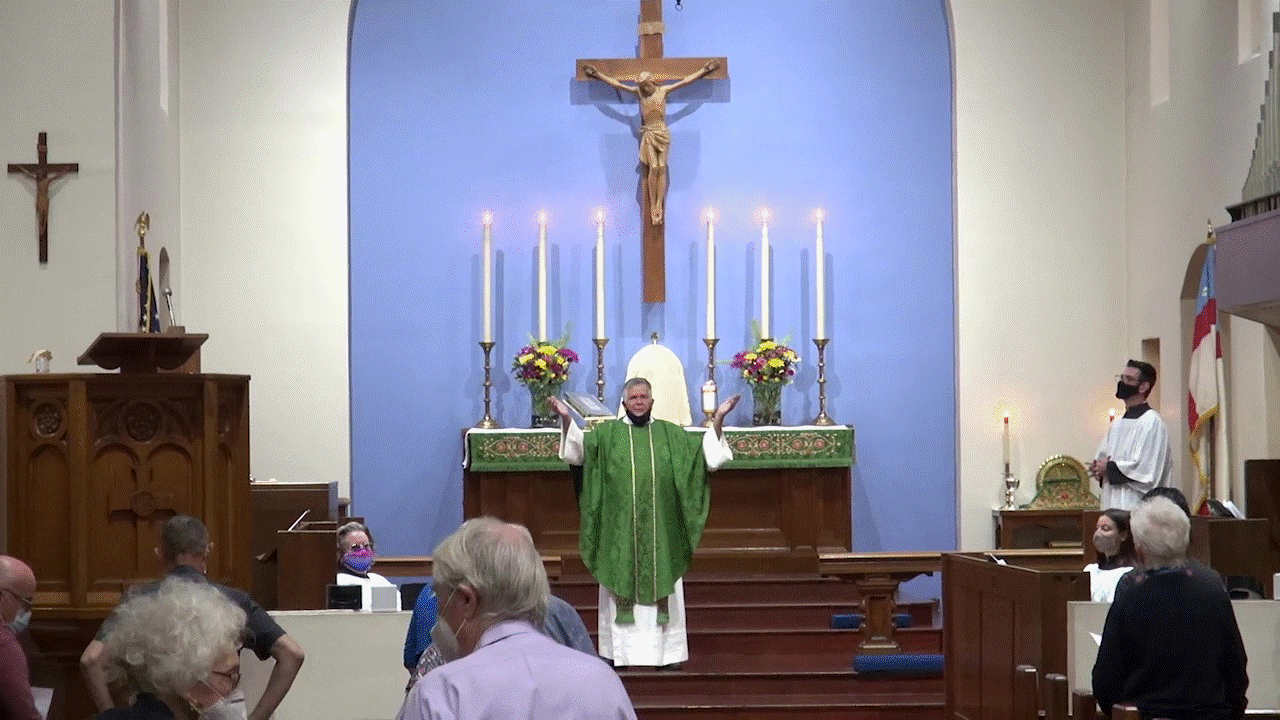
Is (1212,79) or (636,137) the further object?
(636,137)

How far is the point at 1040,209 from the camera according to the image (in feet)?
39.9

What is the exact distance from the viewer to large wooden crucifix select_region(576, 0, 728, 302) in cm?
1209

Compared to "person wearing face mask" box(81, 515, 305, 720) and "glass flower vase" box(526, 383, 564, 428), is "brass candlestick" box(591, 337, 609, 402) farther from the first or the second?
"person wearing face mask" box(81, 515, 305, 720)

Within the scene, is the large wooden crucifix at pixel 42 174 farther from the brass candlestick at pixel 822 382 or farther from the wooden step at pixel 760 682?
the brass candlestick at pixel 822 382

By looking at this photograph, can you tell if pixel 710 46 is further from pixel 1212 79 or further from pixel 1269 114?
pixel 1269 114

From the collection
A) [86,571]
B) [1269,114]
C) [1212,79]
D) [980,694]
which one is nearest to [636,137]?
[1212,79]

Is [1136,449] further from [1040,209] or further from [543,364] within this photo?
[543,364]

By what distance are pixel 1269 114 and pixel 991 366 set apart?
387 centimetres

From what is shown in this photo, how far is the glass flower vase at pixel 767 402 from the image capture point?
38.0 feet

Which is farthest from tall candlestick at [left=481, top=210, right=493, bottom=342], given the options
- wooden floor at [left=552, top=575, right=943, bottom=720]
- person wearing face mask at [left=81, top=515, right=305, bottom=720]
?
person wearing face mask at [left=81, top=515, right=305, bottom=720]

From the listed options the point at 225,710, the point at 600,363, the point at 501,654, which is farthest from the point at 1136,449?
the point at 501,654

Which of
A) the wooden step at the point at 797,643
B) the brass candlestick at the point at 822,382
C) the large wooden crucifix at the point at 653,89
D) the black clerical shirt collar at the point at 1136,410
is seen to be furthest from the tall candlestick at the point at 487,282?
the black clerical shirt collar at the point at 1136,410

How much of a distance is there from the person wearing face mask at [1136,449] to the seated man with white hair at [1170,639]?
4.81 meters

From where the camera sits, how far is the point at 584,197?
12352 millimetres
